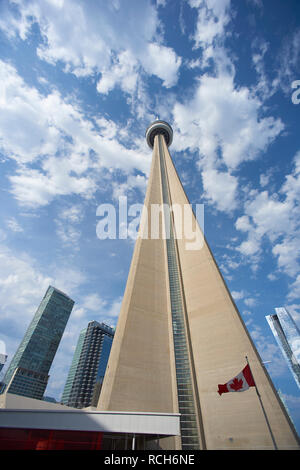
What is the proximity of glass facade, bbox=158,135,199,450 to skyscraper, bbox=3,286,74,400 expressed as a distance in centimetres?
8042

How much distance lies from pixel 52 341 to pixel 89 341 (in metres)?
15.3

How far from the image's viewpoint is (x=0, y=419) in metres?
7.56

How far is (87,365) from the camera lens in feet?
291

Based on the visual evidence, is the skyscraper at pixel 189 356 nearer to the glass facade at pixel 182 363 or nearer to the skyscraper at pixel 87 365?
the glass facade at pixel 182 363

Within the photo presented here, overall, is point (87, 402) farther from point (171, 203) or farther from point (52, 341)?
point (171, 203)

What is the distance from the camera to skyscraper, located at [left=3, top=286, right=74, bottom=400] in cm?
7406

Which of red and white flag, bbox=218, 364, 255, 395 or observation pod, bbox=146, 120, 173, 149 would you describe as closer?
red and white flag, bbox=218, 364, 255, 395

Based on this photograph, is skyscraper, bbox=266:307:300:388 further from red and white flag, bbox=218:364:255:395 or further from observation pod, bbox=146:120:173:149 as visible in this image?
red and white flag, bbox=218:364:255:395

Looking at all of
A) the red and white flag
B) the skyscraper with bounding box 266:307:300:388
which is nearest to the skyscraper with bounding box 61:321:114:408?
the red and white flag

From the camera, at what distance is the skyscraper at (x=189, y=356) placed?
11.7m

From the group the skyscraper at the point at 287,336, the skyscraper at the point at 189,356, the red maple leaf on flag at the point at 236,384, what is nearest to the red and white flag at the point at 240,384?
the red maple leaf on flag at the point at 236,384

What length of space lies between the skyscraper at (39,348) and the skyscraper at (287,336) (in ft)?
377
